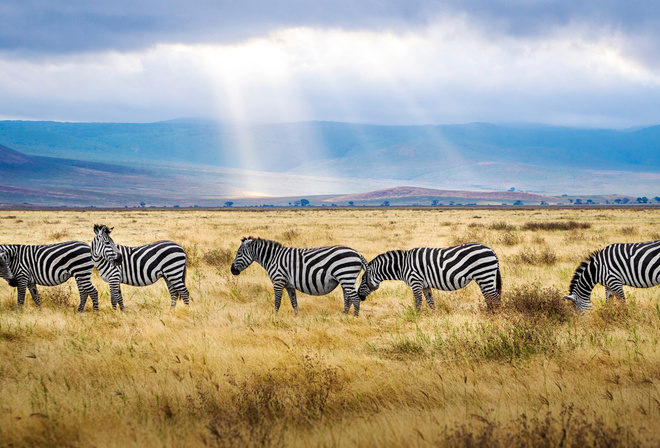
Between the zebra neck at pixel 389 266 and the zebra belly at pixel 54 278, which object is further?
the zebra neck at pixel 389 266

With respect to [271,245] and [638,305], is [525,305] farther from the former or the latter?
[271,245]

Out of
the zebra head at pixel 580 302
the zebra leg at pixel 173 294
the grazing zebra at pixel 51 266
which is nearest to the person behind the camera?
the zebra head at pixel 580 302

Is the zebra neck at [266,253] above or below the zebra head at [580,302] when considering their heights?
above

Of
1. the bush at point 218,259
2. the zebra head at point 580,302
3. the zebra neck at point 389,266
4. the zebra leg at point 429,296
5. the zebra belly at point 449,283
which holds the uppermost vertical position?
the zebra neck at point 389,266

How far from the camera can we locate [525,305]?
10.1m

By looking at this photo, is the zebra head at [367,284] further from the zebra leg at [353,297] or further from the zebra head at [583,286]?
the zebra head at [583,286]

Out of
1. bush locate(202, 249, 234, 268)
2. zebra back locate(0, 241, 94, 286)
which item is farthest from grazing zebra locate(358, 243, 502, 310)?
bush locate(202, 249, 234, 268)

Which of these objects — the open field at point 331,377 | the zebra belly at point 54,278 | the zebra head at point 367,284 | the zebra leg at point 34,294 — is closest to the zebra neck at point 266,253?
the open field at point 331,377

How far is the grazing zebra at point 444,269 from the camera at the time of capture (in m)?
10.6

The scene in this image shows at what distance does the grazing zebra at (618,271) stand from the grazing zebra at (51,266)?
33.1 feet

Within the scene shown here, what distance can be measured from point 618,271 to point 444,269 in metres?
3.37

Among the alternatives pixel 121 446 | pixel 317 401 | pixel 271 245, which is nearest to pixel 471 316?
pixel 271 245

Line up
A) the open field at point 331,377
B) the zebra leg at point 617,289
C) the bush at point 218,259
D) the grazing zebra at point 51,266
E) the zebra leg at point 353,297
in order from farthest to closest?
the bush at point 218,259
the grazing zebra at point 51,266
the zebra leg at point 353,297
the zebra leg at point 617,289
the open field at point 331,377

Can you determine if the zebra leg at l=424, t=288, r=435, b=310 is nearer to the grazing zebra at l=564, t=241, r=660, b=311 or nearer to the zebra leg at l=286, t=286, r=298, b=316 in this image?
the grazing zebra at l=564, t=241, r=660, b=311
